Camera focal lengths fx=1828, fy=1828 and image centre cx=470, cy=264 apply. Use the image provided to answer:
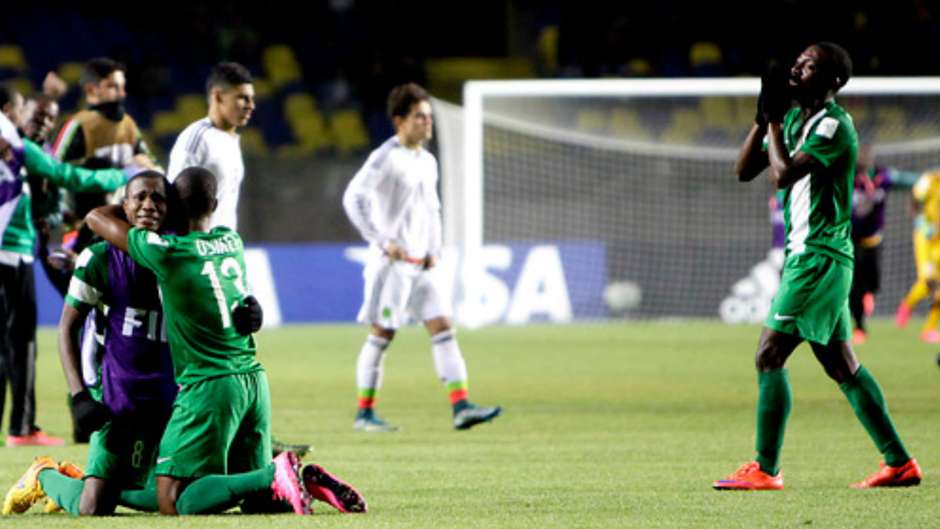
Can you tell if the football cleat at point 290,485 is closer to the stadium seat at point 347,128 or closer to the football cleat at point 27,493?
the football cleat at point 27,493

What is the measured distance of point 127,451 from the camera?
676 centimetres

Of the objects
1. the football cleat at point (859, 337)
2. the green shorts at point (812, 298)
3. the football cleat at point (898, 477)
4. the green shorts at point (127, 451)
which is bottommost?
the football cleat at point (859, 337)

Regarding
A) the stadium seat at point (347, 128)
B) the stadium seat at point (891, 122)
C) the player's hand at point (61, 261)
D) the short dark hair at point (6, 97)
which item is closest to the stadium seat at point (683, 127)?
the stadium seat at point (891, 122)

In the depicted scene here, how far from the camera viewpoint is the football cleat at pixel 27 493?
6.87 meters

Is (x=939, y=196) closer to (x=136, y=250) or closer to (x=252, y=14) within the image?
(x=252, y=14)

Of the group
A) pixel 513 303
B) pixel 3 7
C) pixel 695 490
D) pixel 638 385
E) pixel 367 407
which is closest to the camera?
pixel 695 490

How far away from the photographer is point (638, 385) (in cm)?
1389

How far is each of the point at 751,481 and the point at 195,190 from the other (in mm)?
2586

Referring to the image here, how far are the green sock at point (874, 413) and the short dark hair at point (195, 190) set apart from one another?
283 cm

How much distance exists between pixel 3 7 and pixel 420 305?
18.1 meters

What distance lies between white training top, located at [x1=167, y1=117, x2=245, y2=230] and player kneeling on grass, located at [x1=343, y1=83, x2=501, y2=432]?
6.15ft

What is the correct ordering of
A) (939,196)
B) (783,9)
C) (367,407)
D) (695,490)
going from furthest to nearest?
(783,9)
(939,196)
(367,407)
(695,490)

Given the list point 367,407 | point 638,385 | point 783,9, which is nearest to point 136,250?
point 367,407

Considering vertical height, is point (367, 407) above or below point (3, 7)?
below
